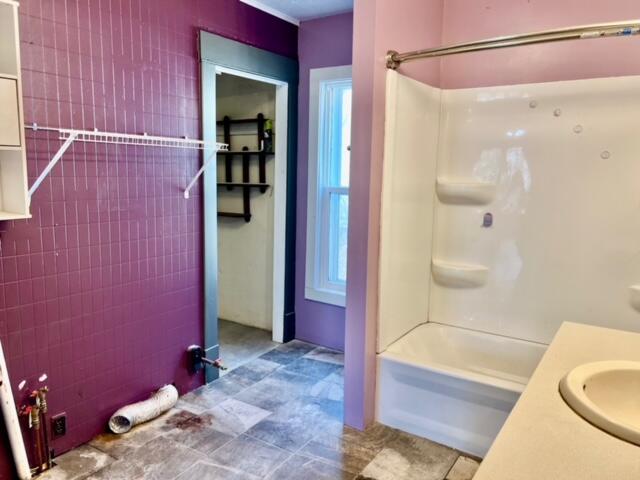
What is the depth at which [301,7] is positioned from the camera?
119 inches

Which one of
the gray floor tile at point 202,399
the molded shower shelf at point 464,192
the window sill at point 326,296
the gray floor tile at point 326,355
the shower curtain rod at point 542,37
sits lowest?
the gray floor tile at point 202,399

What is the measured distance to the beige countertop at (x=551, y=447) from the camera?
0.81 m

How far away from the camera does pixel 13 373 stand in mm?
1980

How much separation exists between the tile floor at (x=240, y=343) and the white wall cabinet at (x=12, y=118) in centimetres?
170

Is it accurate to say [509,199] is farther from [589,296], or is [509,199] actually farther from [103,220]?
[103,220]

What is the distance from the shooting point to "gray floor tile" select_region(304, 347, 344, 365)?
10.8ft

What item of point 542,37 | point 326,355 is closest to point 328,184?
point 326,355

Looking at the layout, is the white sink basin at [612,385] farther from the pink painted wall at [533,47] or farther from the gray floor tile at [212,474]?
the pink painted wall at [533,47]

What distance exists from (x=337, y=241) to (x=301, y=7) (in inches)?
62.1

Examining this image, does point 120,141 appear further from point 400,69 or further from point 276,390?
point 276,390

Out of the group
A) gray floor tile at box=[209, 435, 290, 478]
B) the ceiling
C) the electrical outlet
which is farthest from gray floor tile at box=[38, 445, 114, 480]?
the ceiling

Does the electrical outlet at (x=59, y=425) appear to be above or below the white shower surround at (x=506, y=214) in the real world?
below

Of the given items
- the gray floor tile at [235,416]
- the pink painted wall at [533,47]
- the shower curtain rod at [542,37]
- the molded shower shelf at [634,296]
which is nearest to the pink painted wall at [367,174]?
the shower curtain rod at [542,37]

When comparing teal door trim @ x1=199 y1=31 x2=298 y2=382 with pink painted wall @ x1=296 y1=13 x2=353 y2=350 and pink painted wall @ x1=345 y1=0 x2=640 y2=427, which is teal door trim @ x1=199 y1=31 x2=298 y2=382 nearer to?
pink painted wall @ x1=296 y1=13 x2=353 y2=350
